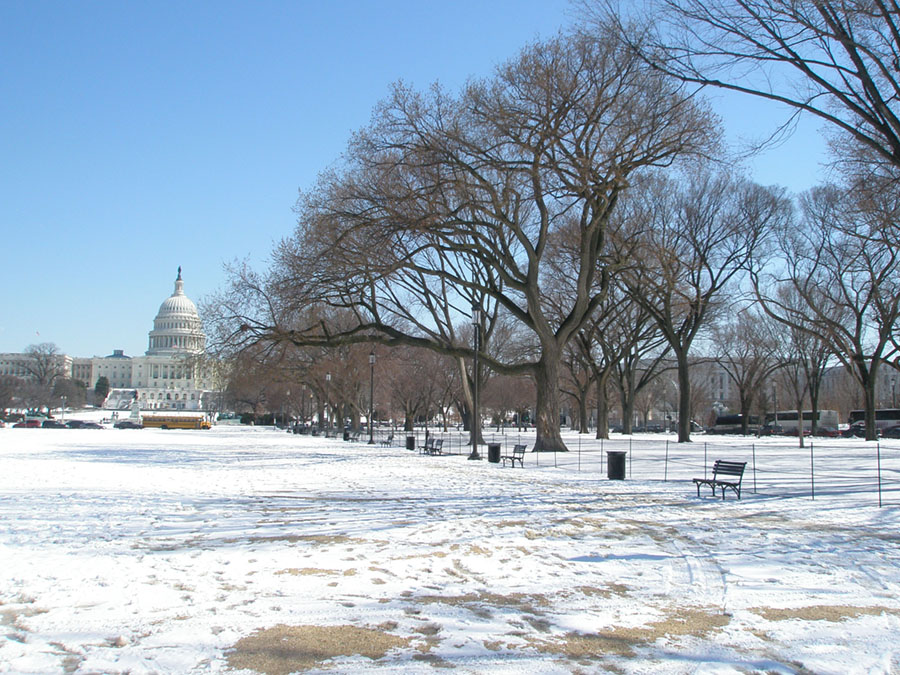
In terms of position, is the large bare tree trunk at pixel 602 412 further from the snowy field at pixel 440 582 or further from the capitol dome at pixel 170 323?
the capitol dome at pixel 170 323

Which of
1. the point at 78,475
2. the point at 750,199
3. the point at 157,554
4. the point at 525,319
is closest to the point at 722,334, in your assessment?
the point at 750,199

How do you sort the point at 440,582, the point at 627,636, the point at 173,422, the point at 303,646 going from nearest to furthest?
1. the point at 303,646
2. the point at 627,636
3. the point at 440,582
4. the point at 173,422

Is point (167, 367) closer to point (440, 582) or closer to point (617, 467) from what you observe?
point (617, 467)

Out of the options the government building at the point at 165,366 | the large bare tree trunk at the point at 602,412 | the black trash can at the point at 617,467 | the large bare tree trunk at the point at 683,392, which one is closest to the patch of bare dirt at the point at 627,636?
the black trash can at the point at 617,467

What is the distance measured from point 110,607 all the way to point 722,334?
66.6 m

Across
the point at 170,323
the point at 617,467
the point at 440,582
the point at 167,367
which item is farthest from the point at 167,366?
the point at 440,582

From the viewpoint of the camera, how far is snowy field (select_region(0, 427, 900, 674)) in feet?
19.3

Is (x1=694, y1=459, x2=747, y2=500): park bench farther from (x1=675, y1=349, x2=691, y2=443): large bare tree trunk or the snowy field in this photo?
(x1=675, y1=349, x2=691, y2=443): large bare tree trunk

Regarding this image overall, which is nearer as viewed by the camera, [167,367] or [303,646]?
[303,646]

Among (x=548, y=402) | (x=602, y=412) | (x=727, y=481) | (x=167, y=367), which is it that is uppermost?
(x=167, y=367)

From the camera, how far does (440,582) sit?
821cm

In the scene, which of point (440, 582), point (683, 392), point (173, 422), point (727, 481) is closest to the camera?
point (440, 582)

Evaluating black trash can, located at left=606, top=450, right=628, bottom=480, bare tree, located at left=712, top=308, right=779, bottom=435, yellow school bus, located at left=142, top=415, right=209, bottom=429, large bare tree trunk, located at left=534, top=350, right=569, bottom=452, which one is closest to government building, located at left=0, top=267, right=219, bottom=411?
yellow school bus, located at left=142, top=415, right=209, bottom=429

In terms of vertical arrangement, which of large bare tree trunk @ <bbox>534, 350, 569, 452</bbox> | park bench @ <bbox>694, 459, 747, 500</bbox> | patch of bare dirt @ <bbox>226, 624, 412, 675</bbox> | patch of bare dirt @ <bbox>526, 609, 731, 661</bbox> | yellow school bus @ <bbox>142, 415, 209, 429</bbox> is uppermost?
large bare tree trunk @ <bbox>534, 350, 569, 452</bbox>
